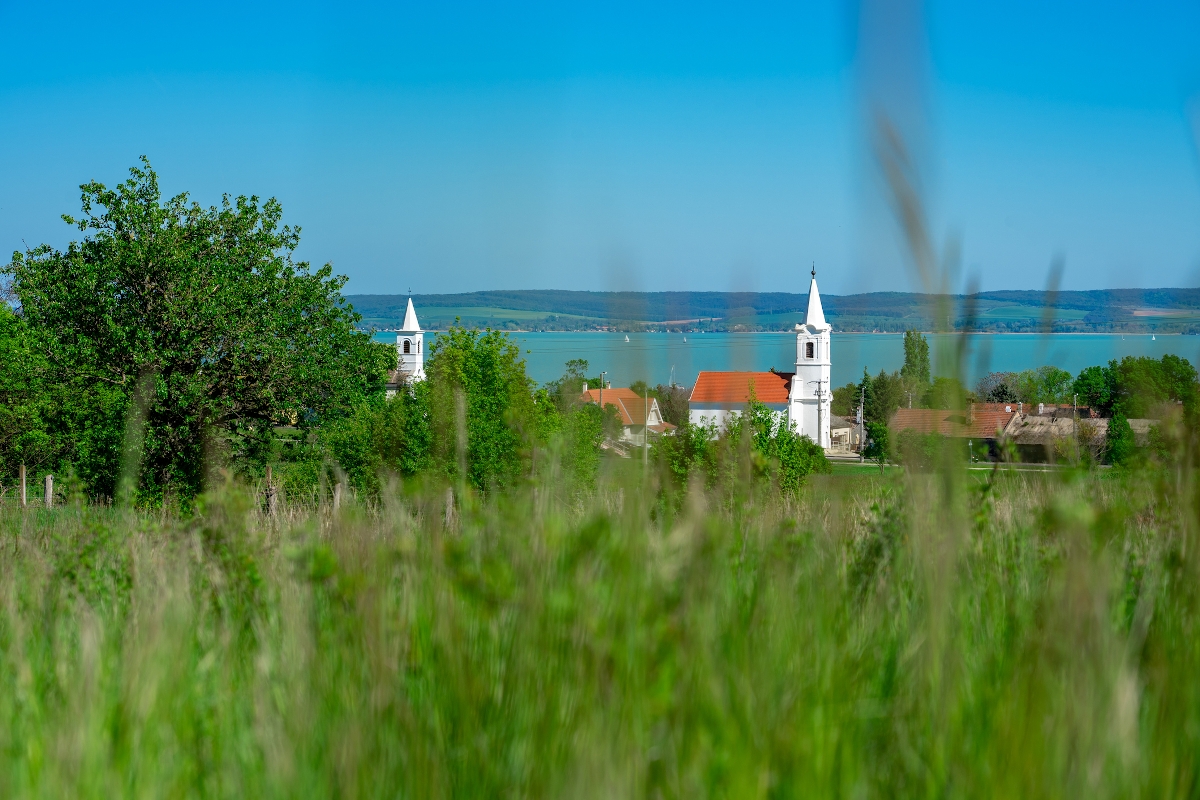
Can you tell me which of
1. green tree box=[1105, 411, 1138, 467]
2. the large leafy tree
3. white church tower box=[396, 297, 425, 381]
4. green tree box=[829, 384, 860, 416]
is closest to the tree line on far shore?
green tree box=[1105, 411, 1138, 467]

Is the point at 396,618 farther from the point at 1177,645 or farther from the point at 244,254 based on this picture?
the point at 244,254

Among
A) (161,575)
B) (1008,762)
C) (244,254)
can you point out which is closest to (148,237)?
(244,254)

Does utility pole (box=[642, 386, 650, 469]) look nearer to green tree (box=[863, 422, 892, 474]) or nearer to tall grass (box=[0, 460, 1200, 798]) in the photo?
tall grass (box=[0, 460, 1200, 798])

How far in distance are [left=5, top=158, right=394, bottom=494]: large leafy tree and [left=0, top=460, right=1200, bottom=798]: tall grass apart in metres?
22.4

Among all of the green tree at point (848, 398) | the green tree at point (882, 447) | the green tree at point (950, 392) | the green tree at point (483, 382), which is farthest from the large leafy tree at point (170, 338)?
the green tree at point (848, 398)

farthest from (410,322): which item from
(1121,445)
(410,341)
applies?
A: (1121,445)

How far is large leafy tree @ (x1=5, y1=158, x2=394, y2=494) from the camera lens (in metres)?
23.8

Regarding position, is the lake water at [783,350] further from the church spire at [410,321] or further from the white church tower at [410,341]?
the church spire at [410,321]

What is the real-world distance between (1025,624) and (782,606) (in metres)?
0.55

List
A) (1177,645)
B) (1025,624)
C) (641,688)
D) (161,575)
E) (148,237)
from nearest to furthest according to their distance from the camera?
(641,688) < (1177,645) < (1025,624) < (161,575) < (148,237)

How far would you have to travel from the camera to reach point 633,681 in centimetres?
143

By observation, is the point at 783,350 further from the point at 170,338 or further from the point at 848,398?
the point at 848,398

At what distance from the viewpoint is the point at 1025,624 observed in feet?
6.54

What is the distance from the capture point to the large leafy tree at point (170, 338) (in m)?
23.8
